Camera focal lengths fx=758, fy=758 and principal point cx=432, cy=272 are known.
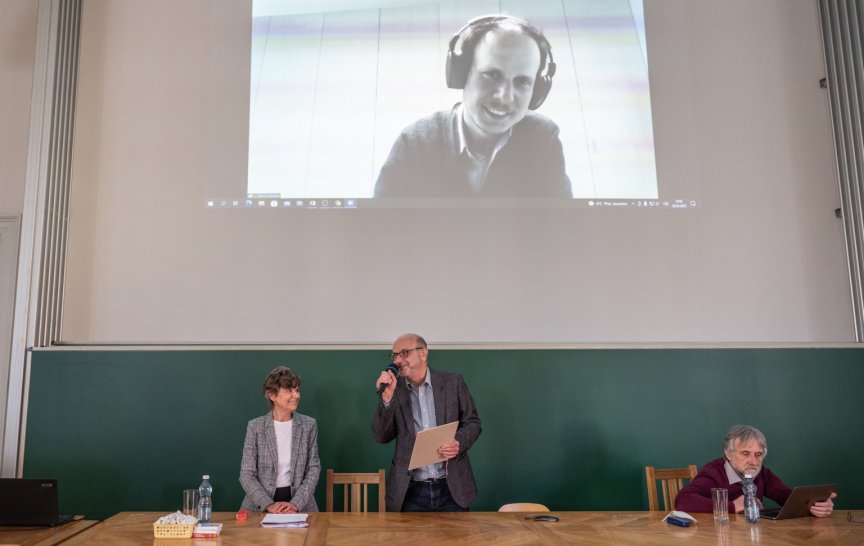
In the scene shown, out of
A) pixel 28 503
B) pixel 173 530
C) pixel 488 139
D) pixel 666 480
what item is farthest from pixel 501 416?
pixel 28 503

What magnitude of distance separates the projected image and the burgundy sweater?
2065 mm

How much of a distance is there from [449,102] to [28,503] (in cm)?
344

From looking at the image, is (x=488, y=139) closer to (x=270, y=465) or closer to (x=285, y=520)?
(x=270, y=465)

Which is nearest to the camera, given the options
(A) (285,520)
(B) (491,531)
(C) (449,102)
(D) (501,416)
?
(B) (491,531)

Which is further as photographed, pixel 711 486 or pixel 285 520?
pixel 711 486

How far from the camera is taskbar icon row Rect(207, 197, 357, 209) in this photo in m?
5.03

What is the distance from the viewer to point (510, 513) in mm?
3342

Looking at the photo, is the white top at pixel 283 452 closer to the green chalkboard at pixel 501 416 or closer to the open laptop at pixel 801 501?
the green chalkboard at pixel 501 416

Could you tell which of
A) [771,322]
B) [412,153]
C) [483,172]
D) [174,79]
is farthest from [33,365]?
[771,322]

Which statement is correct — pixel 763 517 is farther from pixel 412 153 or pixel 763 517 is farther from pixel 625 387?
pixel 412 153

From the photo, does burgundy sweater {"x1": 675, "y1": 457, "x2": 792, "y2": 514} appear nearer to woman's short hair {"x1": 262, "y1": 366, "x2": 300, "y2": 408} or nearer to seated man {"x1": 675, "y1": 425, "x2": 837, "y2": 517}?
seated man {"x1": 675, "y1": 425, "x2": 837, "y2": 517}

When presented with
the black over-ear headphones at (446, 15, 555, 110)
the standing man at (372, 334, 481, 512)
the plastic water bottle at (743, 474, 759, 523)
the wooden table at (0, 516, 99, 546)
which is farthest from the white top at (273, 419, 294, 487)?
the black over-ear headphones at (446, 15, 555, 110)

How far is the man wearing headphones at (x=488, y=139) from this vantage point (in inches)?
200

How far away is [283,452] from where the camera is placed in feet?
12.2
